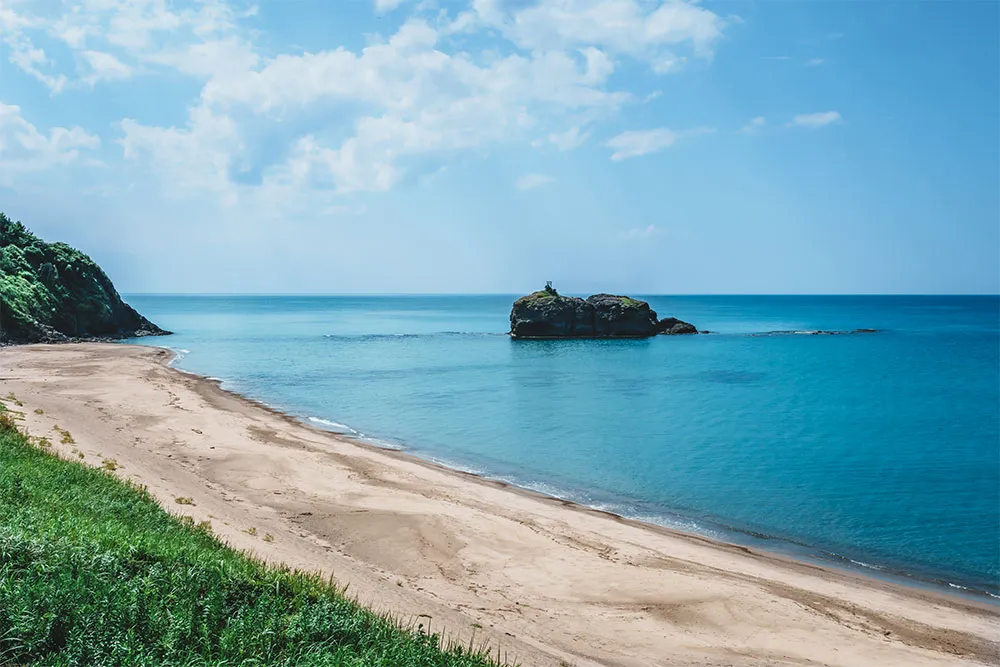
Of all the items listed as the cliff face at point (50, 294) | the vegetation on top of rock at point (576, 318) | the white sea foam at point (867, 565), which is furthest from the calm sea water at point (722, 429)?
the vegetation on top of rock at point (576, 318)

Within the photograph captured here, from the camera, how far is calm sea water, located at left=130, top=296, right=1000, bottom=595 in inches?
846

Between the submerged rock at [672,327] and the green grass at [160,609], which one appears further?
the submerged rock at [672,327]

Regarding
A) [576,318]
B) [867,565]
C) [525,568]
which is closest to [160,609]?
[525,568]

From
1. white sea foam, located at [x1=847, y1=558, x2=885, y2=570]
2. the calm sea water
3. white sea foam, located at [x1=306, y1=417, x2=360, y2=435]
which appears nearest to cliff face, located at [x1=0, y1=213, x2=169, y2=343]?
the calm sea water

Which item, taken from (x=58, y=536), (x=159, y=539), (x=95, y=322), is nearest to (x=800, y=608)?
(x=159, y=539)

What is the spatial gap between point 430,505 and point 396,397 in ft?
85.9

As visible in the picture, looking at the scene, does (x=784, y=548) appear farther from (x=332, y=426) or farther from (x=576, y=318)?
(x=576, y=318)

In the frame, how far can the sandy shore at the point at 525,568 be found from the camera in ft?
40.7

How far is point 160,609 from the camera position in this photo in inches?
312

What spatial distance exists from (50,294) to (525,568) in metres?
76.3

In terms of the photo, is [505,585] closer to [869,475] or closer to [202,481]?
[202,481]

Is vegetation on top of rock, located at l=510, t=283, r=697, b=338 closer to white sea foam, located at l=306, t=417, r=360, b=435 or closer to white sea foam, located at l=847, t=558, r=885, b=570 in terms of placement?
white sea foam, located at l=306, t=417, r=360, b=435

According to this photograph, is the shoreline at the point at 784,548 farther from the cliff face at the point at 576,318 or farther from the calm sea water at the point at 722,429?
the cliff face at the point at 576,318

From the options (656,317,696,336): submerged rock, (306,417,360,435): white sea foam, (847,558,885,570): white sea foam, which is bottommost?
(847,558,885,570): white sea foam
